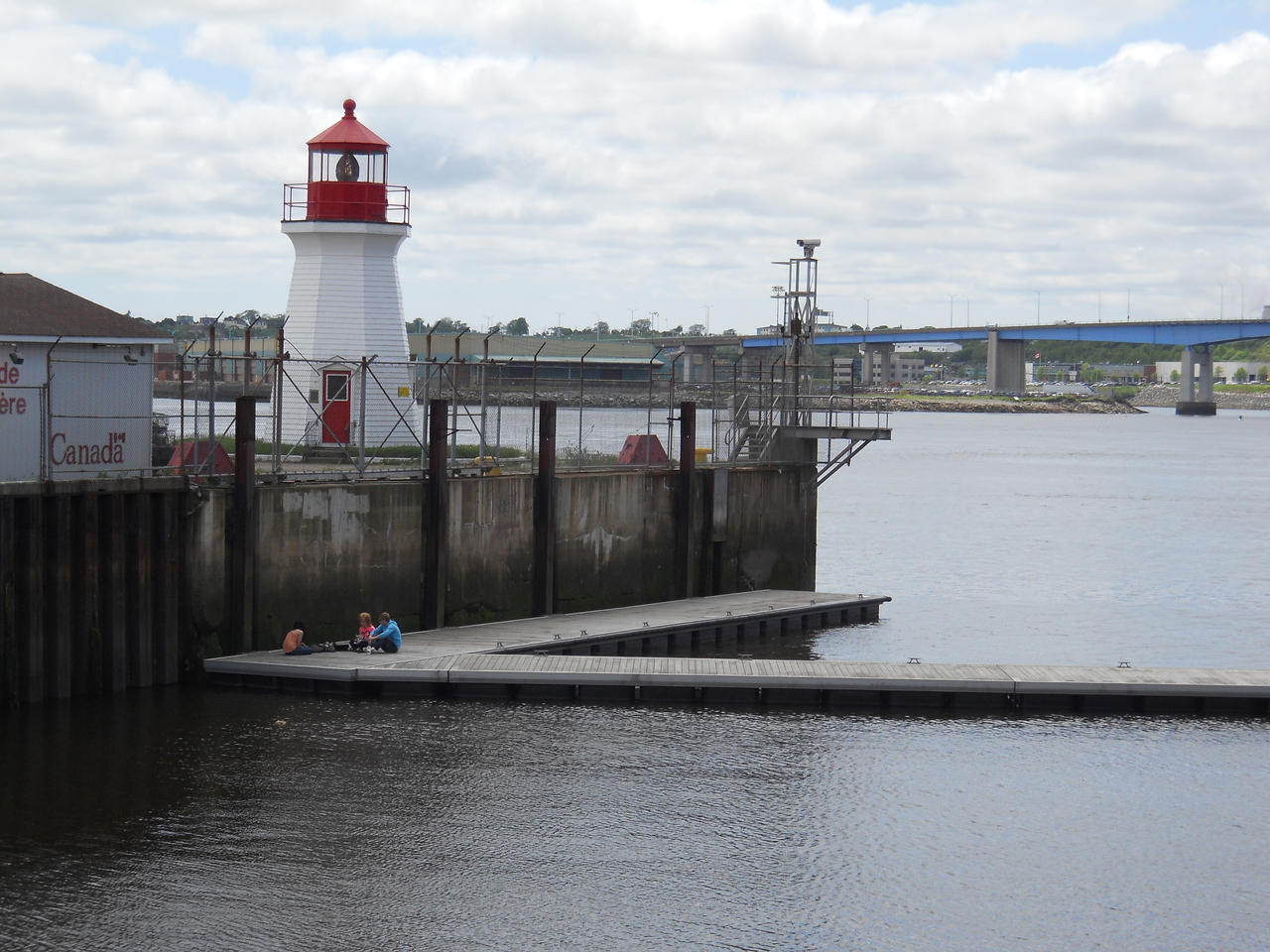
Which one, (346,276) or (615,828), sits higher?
(346,276)

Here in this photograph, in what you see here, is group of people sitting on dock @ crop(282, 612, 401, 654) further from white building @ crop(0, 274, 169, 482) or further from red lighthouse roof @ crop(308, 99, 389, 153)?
red lighthouse roof @ crop(308, 99, 389, 153)

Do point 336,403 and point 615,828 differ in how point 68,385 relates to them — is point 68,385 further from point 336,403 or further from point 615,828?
point 615,828

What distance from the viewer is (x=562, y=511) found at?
3180 cm

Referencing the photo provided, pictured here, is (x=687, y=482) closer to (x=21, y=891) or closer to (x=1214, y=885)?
(x=1214, y=885)

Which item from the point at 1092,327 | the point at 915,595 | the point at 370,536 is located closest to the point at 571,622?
the point at 370,536

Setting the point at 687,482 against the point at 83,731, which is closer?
the point at 83,731

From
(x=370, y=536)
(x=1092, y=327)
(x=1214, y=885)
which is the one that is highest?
(x=1092, y=327)

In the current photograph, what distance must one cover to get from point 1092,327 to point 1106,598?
393 feet

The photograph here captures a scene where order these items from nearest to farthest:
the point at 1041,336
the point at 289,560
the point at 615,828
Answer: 1. the point at 615,828
2. the point at 289,560
3. the point at 1041,336

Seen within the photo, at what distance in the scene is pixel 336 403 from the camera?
34.6 meters

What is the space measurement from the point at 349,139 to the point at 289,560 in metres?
11.9

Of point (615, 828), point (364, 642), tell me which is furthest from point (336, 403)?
point (615, 828)

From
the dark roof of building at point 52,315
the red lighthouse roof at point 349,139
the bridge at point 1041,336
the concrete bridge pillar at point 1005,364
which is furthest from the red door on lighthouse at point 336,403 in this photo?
the concrete bridge pillar at point 1005,364

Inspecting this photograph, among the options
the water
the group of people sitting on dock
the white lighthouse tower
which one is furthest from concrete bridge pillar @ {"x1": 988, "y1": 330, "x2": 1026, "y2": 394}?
the water
